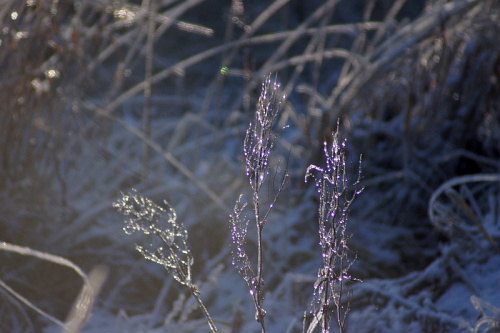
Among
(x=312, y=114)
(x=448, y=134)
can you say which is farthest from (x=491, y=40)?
(x=312, y=114)

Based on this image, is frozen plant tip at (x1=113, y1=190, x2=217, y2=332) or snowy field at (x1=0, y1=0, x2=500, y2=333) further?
snowy field at (x1=0, y1=0, x2=500, y2=333)

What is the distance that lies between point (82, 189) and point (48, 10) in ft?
1.53

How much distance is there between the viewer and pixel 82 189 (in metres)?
1.36

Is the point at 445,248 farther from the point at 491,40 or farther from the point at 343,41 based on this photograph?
the point at 343,41

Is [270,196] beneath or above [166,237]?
above

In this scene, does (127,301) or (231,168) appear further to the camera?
(231,168)

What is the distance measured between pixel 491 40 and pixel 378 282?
64 centimetres

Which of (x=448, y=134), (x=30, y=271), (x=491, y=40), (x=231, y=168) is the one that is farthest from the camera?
(x=231, y=168)

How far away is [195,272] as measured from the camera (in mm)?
1170

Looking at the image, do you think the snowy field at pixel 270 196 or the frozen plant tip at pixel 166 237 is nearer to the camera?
the frozen plant tip at pixel 166 237

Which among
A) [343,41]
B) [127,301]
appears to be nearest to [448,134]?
[127,301]

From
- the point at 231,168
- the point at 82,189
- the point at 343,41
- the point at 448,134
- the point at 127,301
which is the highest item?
the point at 343,41

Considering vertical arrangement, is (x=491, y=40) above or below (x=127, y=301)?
above

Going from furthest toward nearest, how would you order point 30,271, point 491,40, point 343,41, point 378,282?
point 343,41, point 491,40, point 30,271, point 378,282
